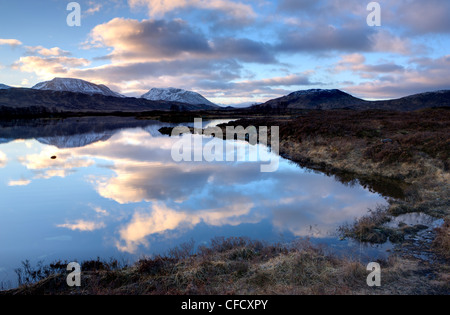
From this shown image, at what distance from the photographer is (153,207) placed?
14.3 m

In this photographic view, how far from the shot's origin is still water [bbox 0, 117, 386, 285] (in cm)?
1045

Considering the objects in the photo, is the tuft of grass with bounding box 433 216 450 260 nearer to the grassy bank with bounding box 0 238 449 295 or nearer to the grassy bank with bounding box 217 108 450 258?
the grassy bank with bounding box 217 108 450 258

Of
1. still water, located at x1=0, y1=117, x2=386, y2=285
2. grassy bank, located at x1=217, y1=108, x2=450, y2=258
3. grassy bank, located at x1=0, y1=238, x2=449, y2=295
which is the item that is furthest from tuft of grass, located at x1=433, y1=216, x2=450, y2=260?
still water, located at x1=0, y1=117, x2=386, y2=285

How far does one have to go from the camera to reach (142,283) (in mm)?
7195

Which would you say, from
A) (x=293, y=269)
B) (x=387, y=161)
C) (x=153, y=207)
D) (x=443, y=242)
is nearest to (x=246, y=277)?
(x=293, y=269)

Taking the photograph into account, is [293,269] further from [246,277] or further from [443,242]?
[443,242]

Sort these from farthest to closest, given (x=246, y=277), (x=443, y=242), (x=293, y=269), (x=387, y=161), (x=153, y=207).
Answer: (x=387, y=161) → (x=153, y=207) → (x=443, y=242) → (x=293, y=269) → (x=246, y=277)

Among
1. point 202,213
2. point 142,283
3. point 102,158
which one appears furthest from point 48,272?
point 102,158

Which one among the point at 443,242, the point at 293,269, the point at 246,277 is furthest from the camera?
the point at 443,242

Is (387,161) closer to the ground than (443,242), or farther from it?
farther from it

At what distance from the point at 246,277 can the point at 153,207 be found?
328 inches
